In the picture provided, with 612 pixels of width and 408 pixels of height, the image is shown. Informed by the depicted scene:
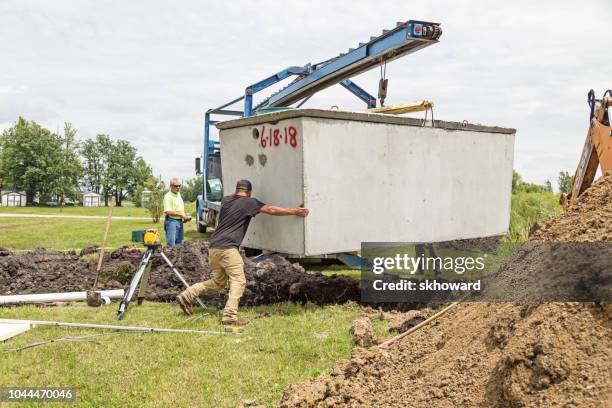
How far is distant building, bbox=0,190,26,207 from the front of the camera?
66125mm

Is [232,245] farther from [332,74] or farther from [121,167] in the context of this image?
[121,167]

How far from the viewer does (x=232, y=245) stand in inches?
262

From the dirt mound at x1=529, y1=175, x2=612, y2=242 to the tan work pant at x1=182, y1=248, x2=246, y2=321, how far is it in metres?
3.40

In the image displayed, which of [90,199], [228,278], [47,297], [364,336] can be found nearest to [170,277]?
[47,297]

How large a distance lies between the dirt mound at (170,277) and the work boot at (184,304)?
83 centimetres

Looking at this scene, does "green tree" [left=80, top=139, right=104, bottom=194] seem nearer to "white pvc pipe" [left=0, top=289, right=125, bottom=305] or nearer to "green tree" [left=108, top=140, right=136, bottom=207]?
"green tree" [left=108, top=140, right=136, bottom=207]

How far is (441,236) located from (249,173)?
3129 millimetres

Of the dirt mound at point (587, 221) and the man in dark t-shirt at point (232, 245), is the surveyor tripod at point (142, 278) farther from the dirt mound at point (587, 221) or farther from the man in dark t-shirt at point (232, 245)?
the dirt mound at point (587, 221)

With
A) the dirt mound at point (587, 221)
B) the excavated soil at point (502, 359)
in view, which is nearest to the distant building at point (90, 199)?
the excavated soil at point (502, 359)

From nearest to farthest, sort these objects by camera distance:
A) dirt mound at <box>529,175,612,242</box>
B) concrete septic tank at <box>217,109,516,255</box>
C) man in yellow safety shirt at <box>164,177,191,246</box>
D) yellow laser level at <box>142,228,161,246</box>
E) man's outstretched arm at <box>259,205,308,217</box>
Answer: dirt mound at <box>529,175,612,242</box> < man's outstretched arm at <box>259,205,308,217</box> < concrete septic tank at <box>217,109,516,255</box> < yellow laser level at <box>142,228,161,246</box> < man in yellow safety shirt at <box>164,177,191,246</box>

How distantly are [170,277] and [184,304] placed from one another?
2174 mm

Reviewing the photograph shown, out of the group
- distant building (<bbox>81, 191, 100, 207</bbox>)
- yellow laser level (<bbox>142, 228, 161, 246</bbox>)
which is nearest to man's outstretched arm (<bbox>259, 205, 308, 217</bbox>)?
yellow laser level (<bbox>142, 228, 161, 246</bbox>)

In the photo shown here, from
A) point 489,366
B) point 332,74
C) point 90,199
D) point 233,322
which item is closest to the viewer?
point 489,366

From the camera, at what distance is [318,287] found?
25.6 feet
